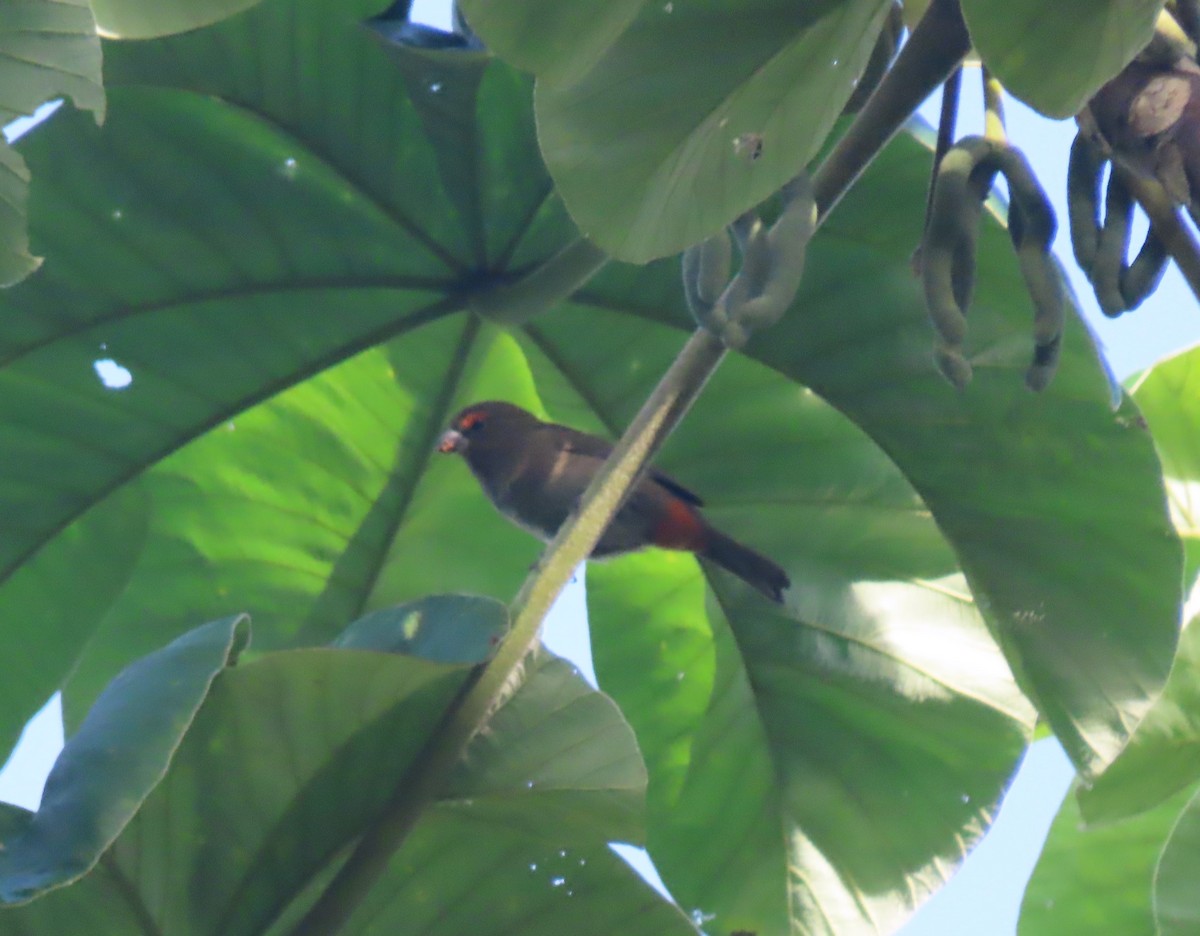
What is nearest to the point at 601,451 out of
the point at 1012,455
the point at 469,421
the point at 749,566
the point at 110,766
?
the point at 469,421

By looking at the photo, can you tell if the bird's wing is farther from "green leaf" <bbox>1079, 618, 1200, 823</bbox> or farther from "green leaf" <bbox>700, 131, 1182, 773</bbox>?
"green leaf" <bbox>1079, 618, 1200, 823</bbox>

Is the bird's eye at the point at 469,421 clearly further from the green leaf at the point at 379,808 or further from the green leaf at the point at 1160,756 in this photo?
the green leaf at the point at 1160,756

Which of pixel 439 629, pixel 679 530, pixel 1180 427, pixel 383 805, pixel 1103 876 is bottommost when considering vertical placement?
pixel 1103 876

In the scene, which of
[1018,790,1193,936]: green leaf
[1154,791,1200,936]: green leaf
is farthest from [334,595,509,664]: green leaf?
[1018,790,1193,936]: green leaf

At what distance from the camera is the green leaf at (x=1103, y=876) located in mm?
2066

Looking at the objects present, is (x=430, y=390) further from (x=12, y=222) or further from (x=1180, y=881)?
(x=1180, y=881)

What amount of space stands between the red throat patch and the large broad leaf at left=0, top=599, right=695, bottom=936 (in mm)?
526

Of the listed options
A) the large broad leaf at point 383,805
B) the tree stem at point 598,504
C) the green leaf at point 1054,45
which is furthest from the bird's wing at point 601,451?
the green leaf at point 1054,45

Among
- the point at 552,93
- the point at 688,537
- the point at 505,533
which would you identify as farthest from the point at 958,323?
the point at 505,533

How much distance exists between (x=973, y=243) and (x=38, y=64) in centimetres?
71

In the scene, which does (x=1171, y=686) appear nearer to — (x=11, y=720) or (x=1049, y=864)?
(x=1049, y=864)

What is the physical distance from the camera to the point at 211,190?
173cm

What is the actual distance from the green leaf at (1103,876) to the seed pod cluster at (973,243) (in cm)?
108

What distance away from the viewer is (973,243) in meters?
1.21
